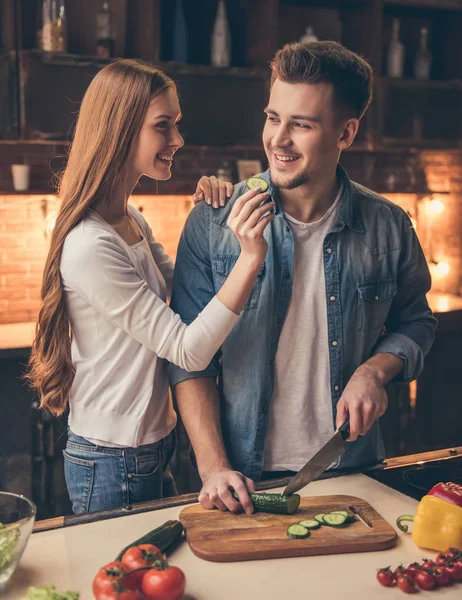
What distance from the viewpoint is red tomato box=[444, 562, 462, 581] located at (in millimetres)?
1395

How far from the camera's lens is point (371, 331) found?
2117 millimetres

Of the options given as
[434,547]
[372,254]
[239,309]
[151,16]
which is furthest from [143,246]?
[151,16]

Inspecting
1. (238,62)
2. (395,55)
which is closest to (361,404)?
(238,62)

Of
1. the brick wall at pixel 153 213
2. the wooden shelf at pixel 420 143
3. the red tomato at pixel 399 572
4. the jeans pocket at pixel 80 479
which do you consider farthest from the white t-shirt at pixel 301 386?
the wooden shelf at pixel 420 143

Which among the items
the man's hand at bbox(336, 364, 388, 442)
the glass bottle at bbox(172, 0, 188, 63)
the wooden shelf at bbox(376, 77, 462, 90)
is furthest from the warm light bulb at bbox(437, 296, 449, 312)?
the man's hand at bbox(336, 364, 388, 442)

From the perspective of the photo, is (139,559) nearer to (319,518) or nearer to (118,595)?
(118,595)

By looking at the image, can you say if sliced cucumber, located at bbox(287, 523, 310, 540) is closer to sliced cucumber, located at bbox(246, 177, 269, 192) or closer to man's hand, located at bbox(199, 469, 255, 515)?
man's hand, located at bbox(199, 469, 255, 515)

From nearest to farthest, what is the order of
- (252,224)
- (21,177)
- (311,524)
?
(311,524), (252,224), (21,177)

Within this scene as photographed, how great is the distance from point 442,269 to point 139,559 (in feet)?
15.7

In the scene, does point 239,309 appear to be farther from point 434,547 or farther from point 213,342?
point 434,547

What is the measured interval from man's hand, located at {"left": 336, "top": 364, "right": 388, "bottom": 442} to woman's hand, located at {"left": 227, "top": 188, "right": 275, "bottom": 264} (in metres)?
0.37

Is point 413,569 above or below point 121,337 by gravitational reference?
below

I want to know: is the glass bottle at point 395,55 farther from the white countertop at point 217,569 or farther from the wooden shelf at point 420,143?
the white countertop at point 217,569

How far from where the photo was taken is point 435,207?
18.6ft
